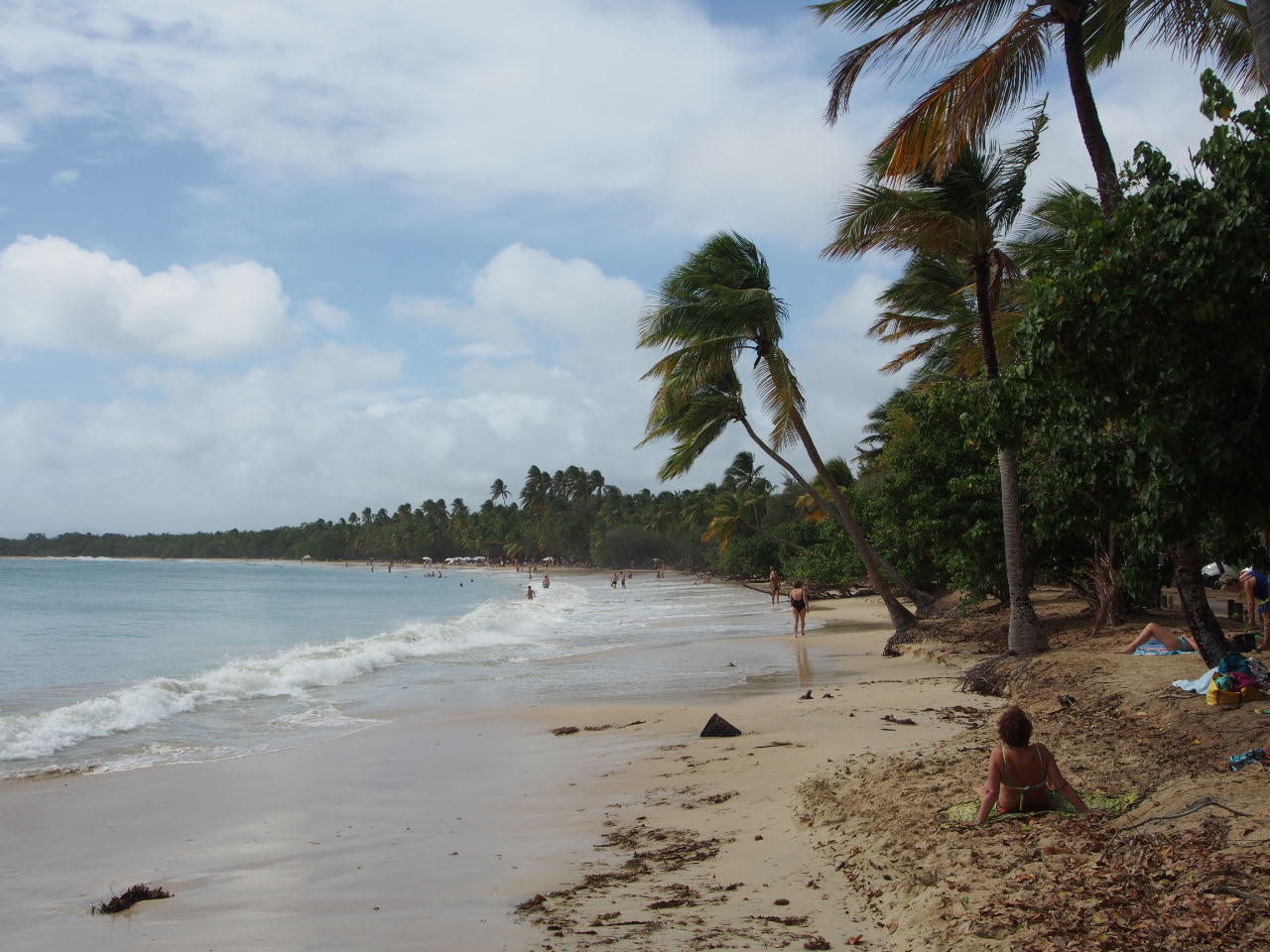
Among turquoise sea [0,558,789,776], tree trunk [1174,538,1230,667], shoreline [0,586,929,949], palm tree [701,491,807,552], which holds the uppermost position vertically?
palm tree [701,491,807,552]

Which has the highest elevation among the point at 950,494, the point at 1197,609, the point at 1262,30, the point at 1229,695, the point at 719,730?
the point at 1262,30

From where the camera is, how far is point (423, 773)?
8453mm

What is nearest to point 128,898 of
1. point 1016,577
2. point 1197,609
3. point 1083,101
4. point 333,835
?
point 333,835

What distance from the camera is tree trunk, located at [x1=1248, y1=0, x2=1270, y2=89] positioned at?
5.11 meters

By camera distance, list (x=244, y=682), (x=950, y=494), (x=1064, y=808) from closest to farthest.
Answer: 1. (x=1064, y=808)
2. (x=244, y=682)
3. (x=950, y=494)

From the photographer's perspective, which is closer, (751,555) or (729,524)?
(729,524)

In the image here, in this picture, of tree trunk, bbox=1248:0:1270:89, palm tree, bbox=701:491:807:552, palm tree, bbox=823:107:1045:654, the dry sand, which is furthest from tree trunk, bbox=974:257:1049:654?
palm tree, bbox=701:491:807:552

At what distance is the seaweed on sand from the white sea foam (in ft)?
18.6

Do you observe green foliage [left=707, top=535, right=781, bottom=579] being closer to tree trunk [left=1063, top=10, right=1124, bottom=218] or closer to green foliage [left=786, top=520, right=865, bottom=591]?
green foliage [left=786, top=520, right=865, bottom=591]

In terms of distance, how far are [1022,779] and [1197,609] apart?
410 cm

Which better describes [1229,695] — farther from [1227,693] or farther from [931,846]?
[931,846]

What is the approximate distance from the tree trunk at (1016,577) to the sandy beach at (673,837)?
1.24 meters

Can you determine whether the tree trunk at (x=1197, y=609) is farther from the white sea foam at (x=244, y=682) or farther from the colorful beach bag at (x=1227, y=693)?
the white sea foam at (x=244, y=682)

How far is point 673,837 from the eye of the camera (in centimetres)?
583
